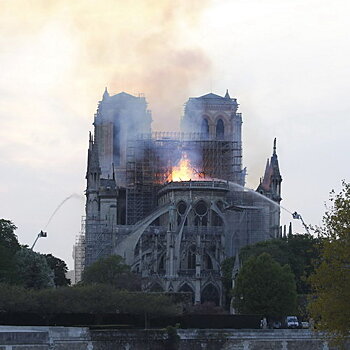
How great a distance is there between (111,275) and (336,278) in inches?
1892

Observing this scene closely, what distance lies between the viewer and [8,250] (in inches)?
3477

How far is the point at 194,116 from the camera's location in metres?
136

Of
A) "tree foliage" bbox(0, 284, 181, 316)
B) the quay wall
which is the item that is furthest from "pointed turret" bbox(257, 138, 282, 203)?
the quay wall

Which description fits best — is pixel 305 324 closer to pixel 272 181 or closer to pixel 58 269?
pixel 58 269

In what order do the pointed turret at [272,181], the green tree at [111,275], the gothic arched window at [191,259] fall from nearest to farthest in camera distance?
the green tree at [111,275], the gothic arched window at [191,259], the pointed turret at [272,181]

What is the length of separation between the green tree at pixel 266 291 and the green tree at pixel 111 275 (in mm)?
11942

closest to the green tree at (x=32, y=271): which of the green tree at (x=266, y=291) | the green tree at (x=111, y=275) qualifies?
the green tree at (x=111, y=275)

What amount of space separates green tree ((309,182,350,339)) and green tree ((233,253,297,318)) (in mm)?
33061

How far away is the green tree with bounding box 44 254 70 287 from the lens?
375 ft

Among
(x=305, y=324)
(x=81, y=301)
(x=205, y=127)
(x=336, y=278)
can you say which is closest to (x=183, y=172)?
(x=205, y=127)

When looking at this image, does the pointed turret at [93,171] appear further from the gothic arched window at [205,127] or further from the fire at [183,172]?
the gothic arched window at [205,127]

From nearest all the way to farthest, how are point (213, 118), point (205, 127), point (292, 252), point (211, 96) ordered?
point (292, 252) < point (205, 127) < point (213, 118) < point (211, 96)

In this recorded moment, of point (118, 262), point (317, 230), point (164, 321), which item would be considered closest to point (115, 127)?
point (118, 262)

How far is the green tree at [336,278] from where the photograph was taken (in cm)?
5103
